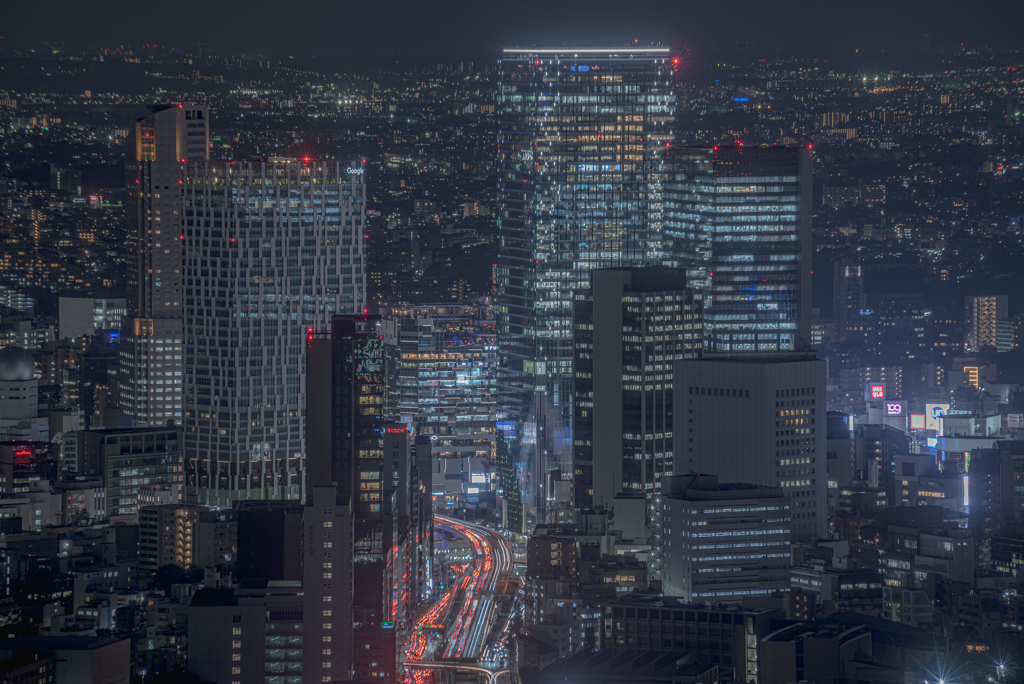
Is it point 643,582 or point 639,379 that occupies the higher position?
point 639,379

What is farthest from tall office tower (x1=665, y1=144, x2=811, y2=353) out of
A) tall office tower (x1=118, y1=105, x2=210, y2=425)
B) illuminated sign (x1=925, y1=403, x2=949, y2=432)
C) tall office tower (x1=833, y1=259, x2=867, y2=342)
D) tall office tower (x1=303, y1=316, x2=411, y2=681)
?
tall office tower (x1=833, y1=259, x2=867, y2=342)

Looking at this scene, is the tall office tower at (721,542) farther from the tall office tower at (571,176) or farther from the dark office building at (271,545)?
the tall office tower at (571,176)

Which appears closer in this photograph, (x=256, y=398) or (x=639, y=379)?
(x=639, y=379)

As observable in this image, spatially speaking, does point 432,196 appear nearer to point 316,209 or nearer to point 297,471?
point 316,209

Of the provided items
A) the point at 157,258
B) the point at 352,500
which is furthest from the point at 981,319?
the point at 352,500

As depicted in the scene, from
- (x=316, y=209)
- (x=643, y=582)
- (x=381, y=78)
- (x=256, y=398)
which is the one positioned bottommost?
(x=643, y=582)

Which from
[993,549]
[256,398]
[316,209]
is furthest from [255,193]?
[993,549]

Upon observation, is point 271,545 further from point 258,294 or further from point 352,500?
point 258,294

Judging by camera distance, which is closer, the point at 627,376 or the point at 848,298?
the point at 627,376
